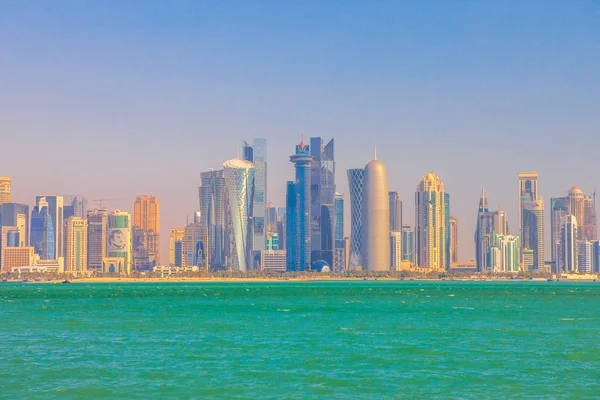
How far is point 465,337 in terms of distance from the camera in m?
96.4

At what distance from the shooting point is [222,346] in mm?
87375

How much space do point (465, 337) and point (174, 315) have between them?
62515mm

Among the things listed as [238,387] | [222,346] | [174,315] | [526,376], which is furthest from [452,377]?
[174,315]

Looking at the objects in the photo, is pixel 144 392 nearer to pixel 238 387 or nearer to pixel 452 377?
pixel 238 387

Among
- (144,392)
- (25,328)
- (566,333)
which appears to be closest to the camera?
(144,392)

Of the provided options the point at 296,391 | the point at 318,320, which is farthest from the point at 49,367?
the point at 318,320

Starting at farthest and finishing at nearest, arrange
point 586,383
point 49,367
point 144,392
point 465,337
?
point 465,337 → point 49,367 → point 586,383 → point 144,392

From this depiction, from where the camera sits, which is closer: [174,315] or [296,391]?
[296,391]

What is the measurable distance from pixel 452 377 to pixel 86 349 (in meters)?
37.4

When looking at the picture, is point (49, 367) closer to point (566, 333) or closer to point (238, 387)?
point (238, 387)

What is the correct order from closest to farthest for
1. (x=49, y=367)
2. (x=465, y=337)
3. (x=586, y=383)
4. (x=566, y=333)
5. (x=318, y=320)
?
(x=586, y=383), (x=49, y=367), (x=465, y=337), (x=566, y=333), (x=318, y=320)

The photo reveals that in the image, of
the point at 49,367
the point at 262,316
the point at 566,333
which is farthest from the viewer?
the point at 262,316

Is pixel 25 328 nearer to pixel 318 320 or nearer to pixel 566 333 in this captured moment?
pixel 318 320

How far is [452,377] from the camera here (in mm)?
65500
